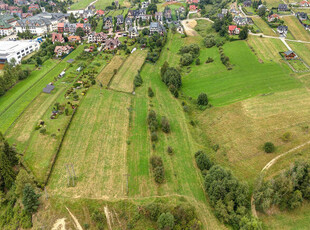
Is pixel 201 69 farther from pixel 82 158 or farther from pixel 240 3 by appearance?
pixel 240 3

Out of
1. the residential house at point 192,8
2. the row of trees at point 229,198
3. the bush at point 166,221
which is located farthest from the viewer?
the residential house at point 192,8

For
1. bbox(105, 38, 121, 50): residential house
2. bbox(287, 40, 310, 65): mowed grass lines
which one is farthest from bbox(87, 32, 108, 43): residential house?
bbox(287, 40, 310, 65): mowed grass lines

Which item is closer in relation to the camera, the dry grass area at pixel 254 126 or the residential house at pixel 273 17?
the dry grass area at pixel 254 126

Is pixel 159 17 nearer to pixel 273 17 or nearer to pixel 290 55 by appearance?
pixel 273 17

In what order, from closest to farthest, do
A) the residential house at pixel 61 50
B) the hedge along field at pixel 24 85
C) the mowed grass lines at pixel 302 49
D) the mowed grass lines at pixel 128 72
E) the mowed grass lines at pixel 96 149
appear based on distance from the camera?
the mowed grass lines at pixel 96 149 → the hedge along field at pixel 24 85 → the mowed grass lines at pixel 128 72 → the mowed grass lines at pixel 302 49 → the residential house at pixel 61 50

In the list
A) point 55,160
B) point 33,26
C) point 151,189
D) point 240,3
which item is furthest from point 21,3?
point 151,189

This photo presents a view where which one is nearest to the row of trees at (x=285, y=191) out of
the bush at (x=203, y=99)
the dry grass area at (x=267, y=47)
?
the bush at (x=203, y=99)

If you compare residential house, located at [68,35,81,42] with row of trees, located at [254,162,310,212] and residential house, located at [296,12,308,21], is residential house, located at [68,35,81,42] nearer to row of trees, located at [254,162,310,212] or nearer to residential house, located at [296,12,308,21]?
row of trees, located at [254,162,310,212]

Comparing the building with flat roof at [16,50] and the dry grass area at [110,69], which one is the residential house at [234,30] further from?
the building with flat roof at [16,50]

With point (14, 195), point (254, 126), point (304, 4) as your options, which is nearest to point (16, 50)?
point (14, 195)
